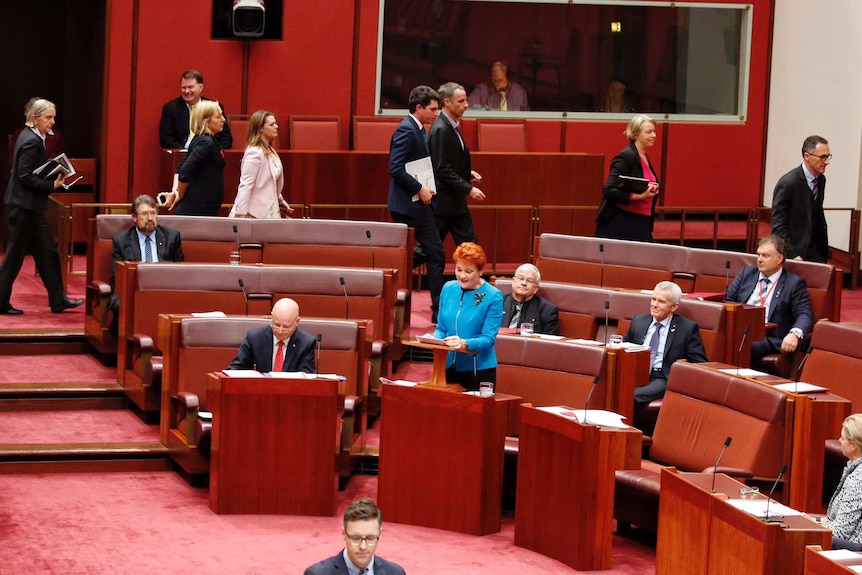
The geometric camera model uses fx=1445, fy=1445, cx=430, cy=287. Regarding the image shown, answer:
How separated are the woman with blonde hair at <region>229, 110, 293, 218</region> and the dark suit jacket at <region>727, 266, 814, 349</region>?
2565 mm

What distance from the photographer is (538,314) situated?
7062 millimetres

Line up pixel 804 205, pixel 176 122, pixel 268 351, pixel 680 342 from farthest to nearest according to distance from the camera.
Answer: pixel 176 122
pixel 804 205
pixel 680 342
pixel 268 351

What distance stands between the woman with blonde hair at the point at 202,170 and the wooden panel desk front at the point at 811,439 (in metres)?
3.62

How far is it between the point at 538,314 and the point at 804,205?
1909mm

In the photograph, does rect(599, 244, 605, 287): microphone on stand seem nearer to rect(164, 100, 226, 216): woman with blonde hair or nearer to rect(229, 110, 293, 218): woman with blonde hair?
rect(229, 110, 293, 218): woman with blonde hair

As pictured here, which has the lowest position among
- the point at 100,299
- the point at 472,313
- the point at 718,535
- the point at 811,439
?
the point at 718,535

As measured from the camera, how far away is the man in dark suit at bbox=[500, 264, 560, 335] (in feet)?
23.1

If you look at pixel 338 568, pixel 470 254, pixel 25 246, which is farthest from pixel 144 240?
pixel 338 568

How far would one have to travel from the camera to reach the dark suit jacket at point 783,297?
290 inches

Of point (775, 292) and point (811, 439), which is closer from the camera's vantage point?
point (811, 439)

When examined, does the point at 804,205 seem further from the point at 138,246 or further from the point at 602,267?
the point at 138,246

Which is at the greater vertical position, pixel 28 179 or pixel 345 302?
pixel 28 179

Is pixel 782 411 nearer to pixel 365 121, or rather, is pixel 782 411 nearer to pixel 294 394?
pixel 294 394

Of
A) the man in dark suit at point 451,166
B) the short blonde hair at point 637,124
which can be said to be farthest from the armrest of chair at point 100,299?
the short blonde hair at point 637,124
